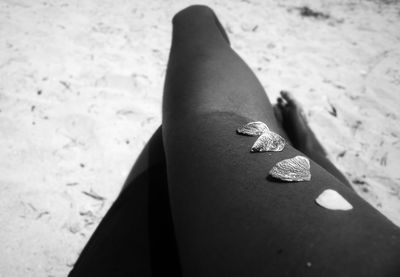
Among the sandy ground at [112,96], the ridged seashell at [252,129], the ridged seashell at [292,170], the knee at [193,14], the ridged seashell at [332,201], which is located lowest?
the sandy ground at [112,96]

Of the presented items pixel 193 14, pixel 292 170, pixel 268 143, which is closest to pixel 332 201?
pixel 292 170

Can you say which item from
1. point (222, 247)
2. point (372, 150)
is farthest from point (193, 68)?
point (372, 150)

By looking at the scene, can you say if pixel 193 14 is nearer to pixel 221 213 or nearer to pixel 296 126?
pixel 296 126

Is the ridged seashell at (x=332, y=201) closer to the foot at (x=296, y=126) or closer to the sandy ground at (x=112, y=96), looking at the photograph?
the foot at (x=296, y=126)

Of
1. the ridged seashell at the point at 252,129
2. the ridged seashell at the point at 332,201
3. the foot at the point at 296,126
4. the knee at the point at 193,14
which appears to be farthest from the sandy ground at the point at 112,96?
the ridged seashell at the point at 332,201

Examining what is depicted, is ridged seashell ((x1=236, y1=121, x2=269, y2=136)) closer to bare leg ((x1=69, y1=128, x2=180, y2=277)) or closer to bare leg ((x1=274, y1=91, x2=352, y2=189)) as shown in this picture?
bare leg ((x1=69, y1=128, x2=180, y2=277))

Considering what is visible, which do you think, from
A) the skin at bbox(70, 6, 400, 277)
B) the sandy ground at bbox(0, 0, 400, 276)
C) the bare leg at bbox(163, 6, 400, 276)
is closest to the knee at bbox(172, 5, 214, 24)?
the skin at bbox(70, 6, 400, 277)

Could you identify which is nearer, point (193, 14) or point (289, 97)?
point (193, 14)
